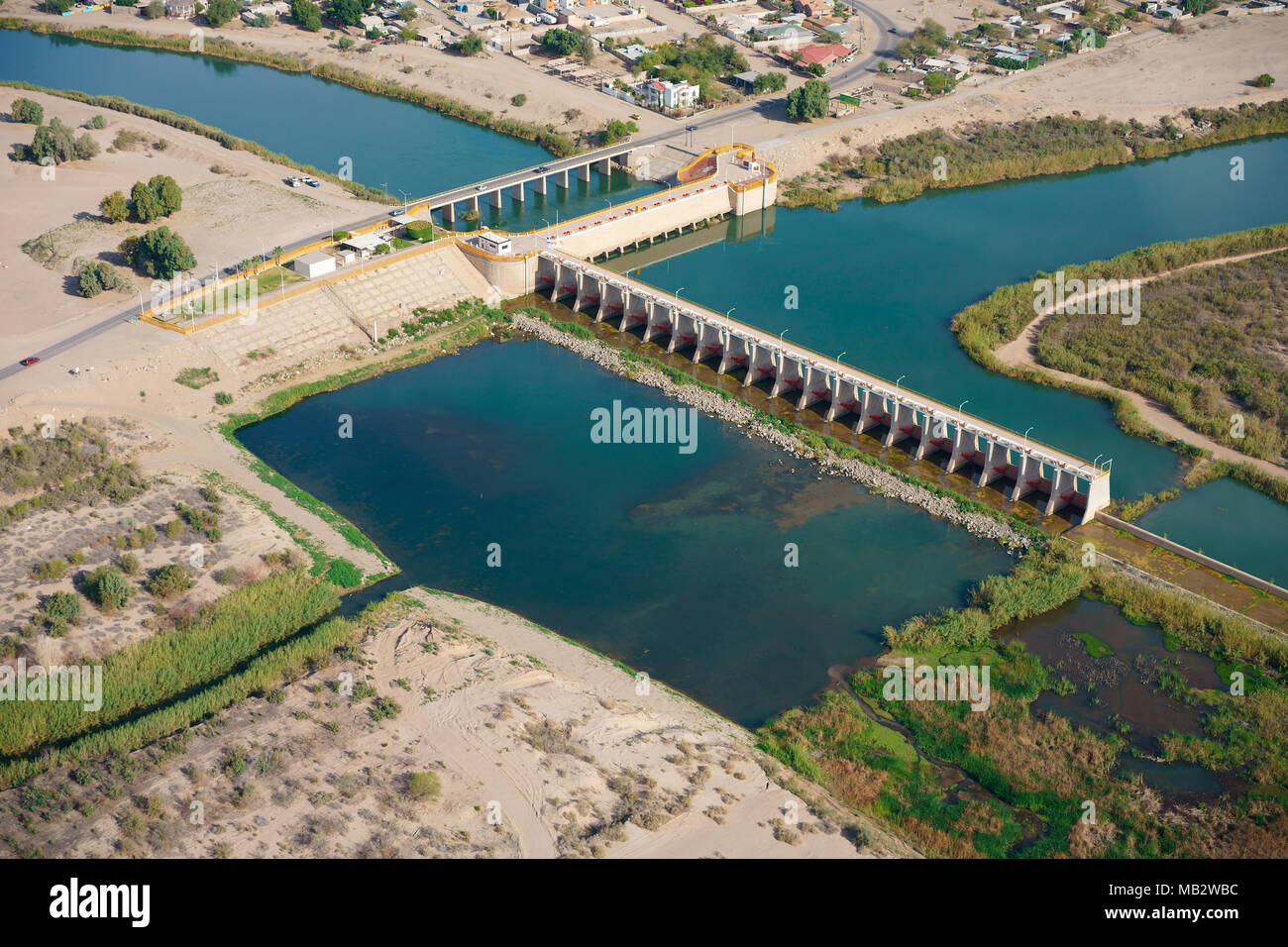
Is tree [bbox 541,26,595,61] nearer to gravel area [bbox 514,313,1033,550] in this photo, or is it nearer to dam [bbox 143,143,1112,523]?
dam [bbox 143,143,1112,523]

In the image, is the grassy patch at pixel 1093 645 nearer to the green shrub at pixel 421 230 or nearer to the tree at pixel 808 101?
the green shrub at pixel 421 230

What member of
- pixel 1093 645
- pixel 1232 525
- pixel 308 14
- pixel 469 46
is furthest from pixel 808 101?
pixel 1093 645

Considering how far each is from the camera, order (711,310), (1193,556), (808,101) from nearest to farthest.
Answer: (1193,556), (711,310), (808,101)

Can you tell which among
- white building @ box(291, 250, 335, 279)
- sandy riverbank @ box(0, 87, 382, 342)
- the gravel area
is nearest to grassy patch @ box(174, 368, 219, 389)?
sandy riverbank @ box(0, 87, 382, 342)

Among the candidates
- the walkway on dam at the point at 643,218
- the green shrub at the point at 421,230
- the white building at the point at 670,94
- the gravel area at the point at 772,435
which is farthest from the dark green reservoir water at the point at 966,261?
the white building at the point at 670,94

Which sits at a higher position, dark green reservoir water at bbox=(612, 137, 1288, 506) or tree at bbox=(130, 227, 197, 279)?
tree at bbox=(130, 227, 197, 279)

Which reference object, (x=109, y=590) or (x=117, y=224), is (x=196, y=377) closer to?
(x=109, y=590)
